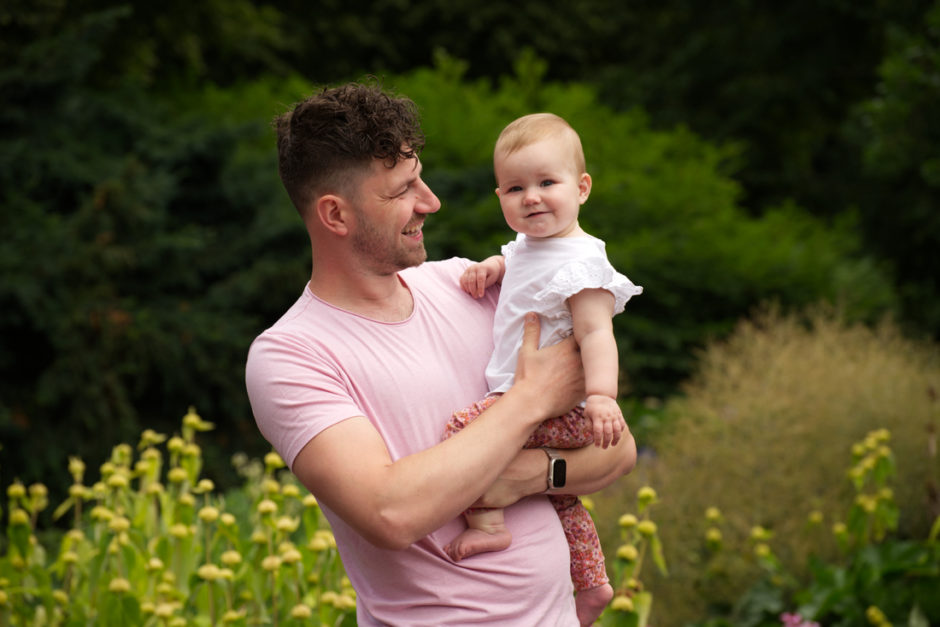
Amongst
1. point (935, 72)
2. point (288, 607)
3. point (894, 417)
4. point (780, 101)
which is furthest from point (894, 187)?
point (288, 607)

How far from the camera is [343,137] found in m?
1.94

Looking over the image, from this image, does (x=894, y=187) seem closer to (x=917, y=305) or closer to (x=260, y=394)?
(x=917, y=305)

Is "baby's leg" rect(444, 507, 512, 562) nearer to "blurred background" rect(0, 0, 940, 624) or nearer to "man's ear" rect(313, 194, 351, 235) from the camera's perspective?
"man's ear" rect(313, 194, 351, 235)

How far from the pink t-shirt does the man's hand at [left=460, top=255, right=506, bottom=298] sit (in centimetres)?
22

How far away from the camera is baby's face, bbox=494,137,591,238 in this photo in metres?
2.13

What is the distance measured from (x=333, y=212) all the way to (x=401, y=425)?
1.50ft

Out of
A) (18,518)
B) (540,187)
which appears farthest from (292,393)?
(18,518)

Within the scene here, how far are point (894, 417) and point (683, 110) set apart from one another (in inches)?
379

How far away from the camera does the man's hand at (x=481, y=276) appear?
7.51 ft

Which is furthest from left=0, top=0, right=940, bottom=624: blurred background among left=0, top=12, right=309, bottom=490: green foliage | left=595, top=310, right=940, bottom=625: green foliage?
left=595, top=310, right=940, bottom=625: green foliage

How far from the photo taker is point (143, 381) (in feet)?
20.6

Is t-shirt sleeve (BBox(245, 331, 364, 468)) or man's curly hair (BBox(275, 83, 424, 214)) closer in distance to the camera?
t-shirt sleeve (BBox(245, 331, 364, 468))

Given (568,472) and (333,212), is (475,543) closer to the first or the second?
(568,472)

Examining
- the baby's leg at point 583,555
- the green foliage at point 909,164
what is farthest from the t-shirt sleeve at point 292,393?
the green foliage at point 909,164
